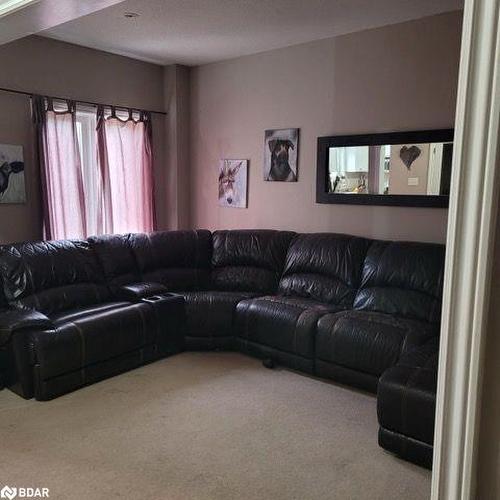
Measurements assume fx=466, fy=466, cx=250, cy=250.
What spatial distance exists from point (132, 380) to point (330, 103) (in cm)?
285

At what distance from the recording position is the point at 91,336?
321 centimetres

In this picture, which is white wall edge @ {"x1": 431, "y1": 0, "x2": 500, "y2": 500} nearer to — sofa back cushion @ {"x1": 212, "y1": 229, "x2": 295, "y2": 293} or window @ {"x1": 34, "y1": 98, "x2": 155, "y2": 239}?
sofa back cushion @ {"x1": 212, "y1": 229, "x2": 295, "y2": 293}

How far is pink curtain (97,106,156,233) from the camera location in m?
4.54

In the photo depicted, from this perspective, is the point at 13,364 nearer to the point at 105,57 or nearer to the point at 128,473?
the point at 128,473

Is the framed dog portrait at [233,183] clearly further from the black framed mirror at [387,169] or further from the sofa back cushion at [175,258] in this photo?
the black framed mirror at [387,169]

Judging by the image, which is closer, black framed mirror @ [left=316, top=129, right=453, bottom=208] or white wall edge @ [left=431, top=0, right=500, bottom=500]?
→ white wall edge @ [left=431, top=0, right=500, bottom=500]

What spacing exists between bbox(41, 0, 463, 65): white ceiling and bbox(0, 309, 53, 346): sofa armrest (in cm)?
222

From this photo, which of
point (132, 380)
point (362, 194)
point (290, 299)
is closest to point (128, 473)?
point (132, 380)

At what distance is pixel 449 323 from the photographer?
2.73ft

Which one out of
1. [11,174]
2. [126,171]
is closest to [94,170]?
[126,171]

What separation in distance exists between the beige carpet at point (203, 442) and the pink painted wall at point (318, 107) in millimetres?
1548

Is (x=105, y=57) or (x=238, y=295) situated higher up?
(x=105, y=57)

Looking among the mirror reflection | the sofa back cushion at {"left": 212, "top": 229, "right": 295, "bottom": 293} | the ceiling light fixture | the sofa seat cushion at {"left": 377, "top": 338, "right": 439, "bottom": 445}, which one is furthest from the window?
the sofa seat cushion at {"left": 377, "top": 338, "right": 439, "bottom": 445}

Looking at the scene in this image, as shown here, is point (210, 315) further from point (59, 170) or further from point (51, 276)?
point (59, 170)
